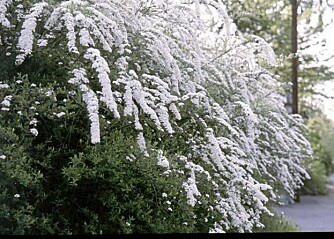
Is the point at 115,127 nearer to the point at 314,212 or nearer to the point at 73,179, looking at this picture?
the point at 73,179

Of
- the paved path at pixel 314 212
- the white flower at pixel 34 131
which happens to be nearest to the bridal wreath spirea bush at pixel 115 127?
the white flower at pixel 34 131

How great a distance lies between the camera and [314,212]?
6.00 ft

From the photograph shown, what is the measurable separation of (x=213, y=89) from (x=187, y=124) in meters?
0.24

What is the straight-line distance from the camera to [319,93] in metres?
1.91

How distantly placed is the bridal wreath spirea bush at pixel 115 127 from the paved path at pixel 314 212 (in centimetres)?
12

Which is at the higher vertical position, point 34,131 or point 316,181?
point 34,131

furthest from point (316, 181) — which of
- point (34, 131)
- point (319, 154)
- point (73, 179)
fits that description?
point (34, 131)

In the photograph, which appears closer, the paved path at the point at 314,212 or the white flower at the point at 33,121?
the white flower at the point at 33,121

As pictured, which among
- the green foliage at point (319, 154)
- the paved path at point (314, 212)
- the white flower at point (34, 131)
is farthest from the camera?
the green foliage at point (319, 154)

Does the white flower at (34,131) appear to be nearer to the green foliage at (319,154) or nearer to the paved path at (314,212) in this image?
the paved path at (314,212)

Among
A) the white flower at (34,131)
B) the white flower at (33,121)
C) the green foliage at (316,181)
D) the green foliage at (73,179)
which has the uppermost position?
the white flower at (33,121)

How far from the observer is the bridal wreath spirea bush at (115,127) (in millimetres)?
1509

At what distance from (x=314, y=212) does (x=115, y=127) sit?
31.1 inches

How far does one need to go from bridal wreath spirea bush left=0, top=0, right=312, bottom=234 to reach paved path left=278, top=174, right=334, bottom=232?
0.40 ft
